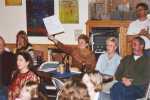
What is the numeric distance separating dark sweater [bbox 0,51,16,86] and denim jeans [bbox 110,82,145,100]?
166cm

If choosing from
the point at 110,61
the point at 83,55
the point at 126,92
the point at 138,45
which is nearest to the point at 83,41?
the point at 83,55

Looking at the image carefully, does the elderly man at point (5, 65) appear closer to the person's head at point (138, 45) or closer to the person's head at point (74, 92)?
the person's head at point (138, 45)

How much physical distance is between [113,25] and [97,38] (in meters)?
0.36

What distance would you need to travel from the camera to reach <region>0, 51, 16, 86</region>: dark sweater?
6.38m

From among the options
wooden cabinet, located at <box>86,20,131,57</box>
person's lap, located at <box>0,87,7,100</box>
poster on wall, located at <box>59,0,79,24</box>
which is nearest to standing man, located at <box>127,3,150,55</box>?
wooden cabinet, located at <box>86,20,131,57</box>

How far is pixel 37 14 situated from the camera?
328 inches

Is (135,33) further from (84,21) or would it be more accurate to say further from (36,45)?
(36,45)

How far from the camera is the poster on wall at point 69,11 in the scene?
7.98 metres

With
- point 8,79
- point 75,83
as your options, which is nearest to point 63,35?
point 8,79

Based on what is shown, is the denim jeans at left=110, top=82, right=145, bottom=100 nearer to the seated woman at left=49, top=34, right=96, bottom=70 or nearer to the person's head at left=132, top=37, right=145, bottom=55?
the person's head at left=132, top=37, right=145, bottom=55

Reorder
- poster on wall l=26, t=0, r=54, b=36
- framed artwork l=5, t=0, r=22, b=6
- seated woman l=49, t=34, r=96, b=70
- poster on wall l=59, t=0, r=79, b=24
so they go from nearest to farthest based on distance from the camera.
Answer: seated woman l=49, t=34, r=96, b=70, poster on wall l=59, t=0, r=79, b=24, poster on wall l=26, t=0, r=54, b=36, framed artwork l=5, t=0, r=22, b=6

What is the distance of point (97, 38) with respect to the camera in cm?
768

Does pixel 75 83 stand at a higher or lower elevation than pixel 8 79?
higher

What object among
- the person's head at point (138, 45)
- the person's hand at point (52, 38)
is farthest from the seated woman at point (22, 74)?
the person's hand at point (52, 38)
